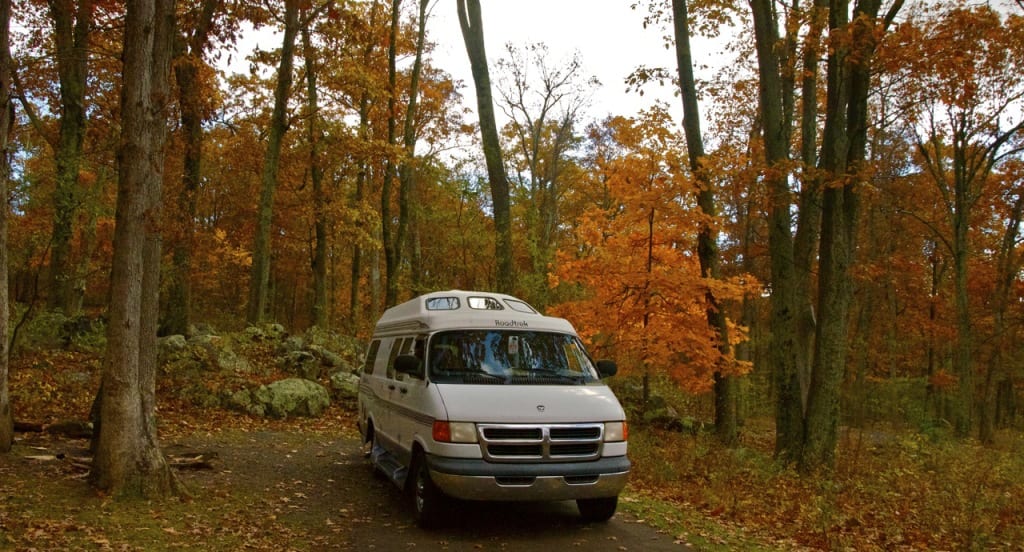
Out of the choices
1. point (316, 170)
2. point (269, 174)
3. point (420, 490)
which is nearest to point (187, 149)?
point (269, 174)

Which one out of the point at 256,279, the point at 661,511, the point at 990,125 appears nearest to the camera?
the point at 661,511

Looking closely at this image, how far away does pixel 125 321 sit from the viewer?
677 cm

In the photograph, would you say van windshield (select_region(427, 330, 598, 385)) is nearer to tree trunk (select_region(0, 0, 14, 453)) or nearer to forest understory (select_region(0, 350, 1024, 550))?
forest understory (select_region(0, 350, 1024, 550))

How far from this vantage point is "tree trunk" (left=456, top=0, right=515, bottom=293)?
52.0ft

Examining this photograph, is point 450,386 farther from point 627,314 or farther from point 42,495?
point 627,314

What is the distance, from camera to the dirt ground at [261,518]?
5.86m

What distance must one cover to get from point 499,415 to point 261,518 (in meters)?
2.96

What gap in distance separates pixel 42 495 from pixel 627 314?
1002 cm

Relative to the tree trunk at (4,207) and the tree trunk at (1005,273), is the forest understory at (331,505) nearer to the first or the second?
the tree trunk at (4,207)

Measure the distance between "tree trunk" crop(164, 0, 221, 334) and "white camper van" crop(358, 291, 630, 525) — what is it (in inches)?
204

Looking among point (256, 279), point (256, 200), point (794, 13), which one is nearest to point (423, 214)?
point (256, 279)

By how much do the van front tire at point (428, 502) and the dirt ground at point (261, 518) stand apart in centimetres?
13

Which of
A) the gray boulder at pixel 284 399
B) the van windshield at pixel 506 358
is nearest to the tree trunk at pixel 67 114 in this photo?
the gray boulder at pixel 284 399

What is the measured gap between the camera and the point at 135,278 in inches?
270
